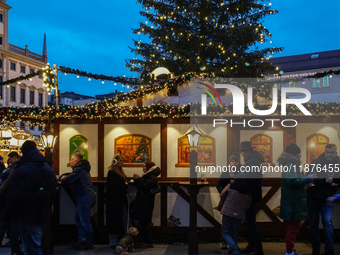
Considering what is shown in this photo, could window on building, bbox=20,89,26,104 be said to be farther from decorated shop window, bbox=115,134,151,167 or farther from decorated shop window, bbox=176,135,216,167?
decorated shop window, bbox=176,135,216,167

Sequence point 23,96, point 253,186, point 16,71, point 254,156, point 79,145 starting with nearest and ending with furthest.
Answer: point 254,156, point 253,186, point 79,145, point 16,71, point 23,96

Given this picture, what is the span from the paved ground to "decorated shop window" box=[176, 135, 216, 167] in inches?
72.6

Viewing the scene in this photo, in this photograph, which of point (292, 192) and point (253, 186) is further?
point (253, 186)

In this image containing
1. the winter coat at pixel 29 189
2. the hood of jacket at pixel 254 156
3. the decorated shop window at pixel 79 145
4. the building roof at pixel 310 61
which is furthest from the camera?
the building roof at pixel 310 61

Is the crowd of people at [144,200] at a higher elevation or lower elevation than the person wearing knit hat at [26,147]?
lower

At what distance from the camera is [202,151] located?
376 inches

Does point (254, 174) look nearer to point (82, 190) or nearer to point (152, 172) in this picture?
point (152, 172)

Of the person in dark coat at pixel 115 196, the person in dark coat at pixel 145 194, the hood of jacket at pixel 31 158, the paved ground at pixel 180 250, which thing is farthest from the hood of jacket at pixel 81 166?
the hood of jacket at pixel 31 158

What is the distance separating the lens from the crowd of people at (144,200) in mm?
5797

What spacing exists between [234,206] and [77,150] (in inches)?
167

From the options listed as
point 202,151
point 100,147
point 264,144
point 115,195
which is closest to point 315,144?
point 264,144

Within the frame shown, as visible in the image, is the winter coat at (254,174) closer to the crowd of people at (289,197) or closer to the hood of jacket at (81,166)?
the crowd of people at (289,197)

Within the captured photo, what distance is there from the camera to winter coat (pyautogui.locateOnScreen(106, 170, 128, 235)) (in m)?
8.27

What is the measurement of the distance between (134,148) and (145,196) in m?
1.62
